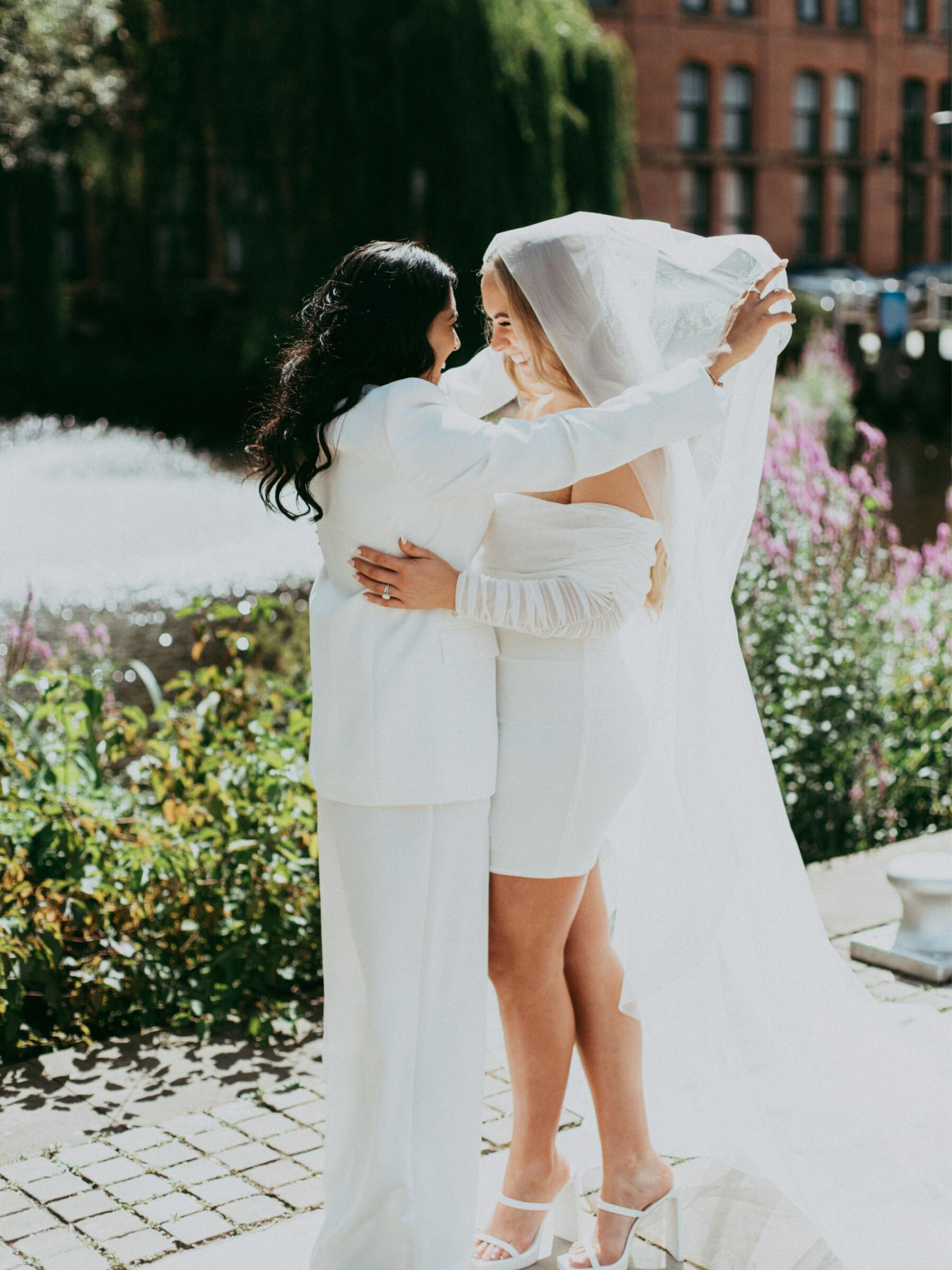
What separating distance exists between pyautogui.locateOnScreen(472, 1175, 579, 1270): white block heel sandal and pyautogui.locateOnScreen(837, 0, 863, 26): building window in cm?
4404

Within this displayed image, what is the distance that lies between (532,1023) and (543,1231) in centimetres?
51

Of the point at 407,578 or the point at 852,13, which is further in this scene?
the point at 852,13

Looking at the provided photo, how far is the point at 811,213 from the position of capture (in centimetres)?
4134

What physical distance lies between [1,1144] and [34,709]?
1550 millimetres

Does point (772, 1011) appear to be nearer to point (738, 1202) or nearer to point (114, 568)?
point (738, 1202)

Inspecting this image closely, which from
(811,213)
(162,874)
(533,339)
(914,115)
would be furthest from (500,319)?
(914,115)

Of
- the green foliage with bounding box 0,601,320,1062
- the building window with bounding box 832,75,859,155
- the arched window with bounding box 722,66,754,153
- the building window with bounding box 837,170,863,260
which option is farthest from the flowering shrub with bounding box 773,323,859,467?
the building window with bounding box 832,75,859,155

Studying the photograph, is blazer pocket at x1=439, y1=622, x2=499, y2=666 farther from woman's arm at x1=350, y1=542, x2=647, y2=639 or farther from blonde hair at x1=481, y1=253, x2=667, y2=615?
blonde hair at x1=481, y1=253, x2=667, y2=615

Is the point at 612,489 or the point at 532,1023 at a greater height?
the point at 612,489

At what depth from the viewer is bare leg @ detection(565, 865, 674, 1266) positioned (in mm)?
2678

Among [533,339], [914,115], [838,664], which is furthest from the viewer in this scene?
[914,115]

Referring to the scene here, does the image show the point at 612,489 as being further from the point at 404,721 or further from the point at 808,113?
the point at 808,113

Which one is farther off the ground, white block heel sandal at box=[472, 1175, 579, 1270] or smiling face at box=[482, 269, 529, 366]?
smiling face at box=[482, 269, 529, 366]

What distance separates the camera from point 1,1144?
3.19m
